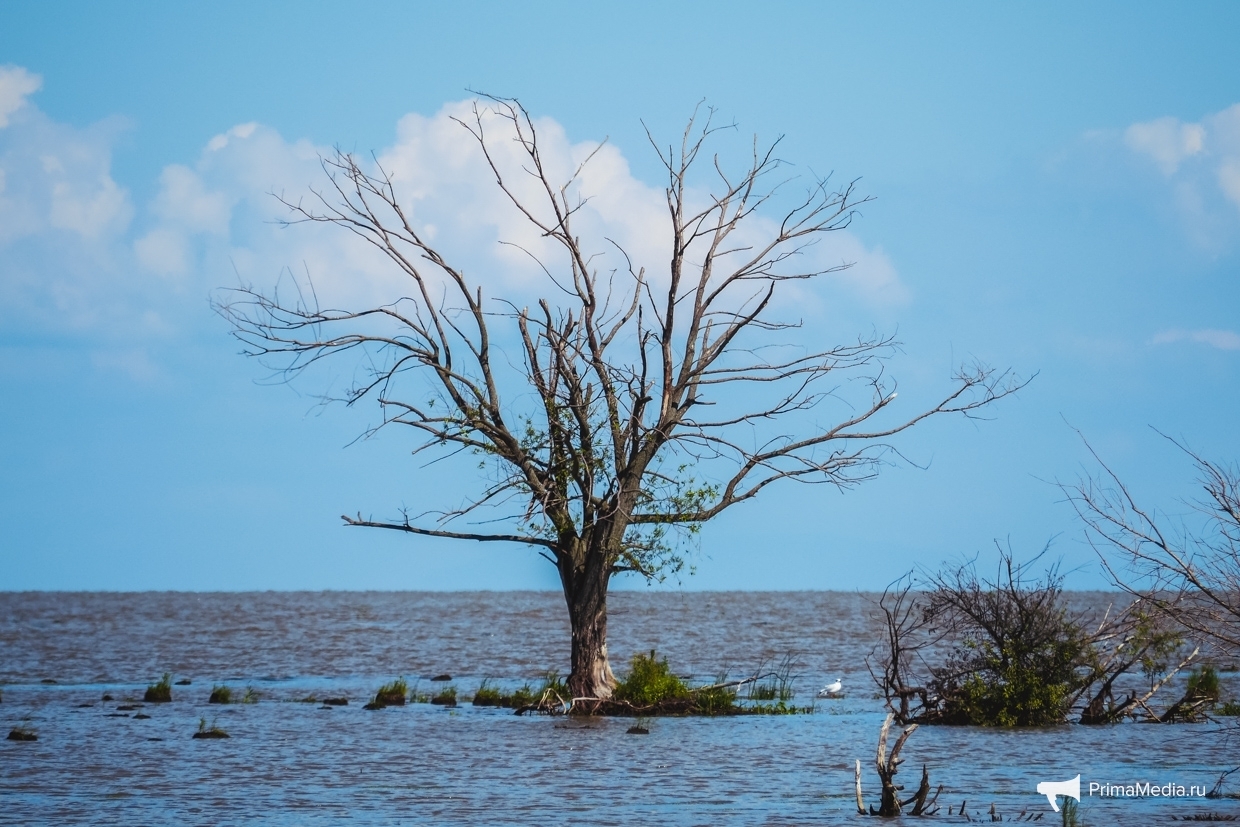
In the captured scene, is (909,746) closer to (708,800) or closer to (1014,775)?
(1014,775)

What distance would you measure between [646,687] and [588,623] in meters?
2.10

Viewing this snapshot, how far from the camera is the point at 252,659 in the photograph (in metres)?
48.1

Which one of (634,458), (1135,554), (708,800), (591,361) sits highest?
(591,361)

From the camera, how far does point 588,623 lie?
24.6 metres

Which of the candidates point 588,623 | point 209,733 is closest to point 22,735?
point 209,733

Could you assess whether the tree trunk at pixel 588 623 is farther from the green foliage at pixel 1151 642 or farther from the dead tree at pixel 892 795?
the dead tree at pixel 892 795

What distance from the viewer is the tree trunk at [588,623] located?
80.7 ft

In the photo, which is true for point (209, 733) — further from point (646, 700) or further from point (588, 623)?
point (646, 700)

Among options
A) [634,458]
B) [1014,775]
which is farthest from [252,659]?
[1014,775]

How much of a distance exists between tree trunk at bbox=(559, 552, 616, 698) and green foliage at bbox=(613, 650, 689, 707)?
41cm

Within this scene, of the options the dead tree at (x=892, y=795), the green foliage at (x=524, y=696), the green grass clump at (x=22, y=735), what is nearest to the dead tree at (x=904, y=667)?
the dead tree at (x=892, y=795)

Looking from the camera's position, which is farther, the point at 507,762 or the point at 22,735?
the point at 22,735

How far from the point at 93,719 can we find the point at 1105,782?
19.1m

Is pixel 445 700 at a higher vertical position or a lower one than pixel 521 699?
lower
